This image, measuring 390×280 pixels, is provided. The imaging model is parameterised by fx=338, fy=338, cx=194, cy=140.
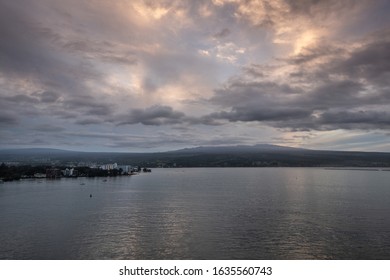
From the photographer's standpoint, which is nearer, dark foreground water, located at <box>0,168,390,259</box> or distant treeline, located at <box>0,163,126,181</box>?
dark foreground water, located at <box>0,168,390,259</box>

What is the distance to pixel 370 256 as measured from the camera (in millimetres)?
18172

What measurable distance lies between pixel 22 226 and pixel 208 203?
64.9ft

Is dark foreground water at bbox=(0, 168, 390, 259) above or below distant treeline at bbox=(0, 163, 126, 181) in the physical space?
below

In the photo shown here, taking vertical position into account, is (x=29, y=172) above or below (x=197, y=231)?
above

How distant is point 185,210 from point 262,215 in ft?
25.2

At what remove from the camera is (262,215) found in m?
30.3

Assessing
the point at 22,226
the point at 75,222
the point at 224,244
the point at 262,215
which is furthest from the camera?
the point at 262,215

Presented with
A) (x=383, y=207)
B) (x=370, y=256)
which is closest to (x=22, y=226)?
(x=370, y=256)

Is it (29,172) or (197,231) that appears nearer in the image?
(197,231)

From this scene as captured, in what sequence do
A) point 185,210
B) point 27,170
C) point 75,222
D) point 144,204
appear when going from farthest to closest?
point 27,170
point 144,204
point 185,210
point 75,222

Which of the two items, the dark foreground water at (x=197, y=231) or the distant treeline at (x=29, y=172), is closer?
the dark foreground water at (x=197, y=231)

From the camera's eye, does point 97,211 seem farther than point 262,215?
Yes

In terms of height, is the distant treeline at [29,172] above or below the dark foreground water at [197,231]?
above

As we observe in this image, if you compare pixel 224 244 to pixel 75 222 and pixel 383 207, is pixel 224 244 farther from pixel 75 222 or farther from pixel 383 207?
pixel 383 207
